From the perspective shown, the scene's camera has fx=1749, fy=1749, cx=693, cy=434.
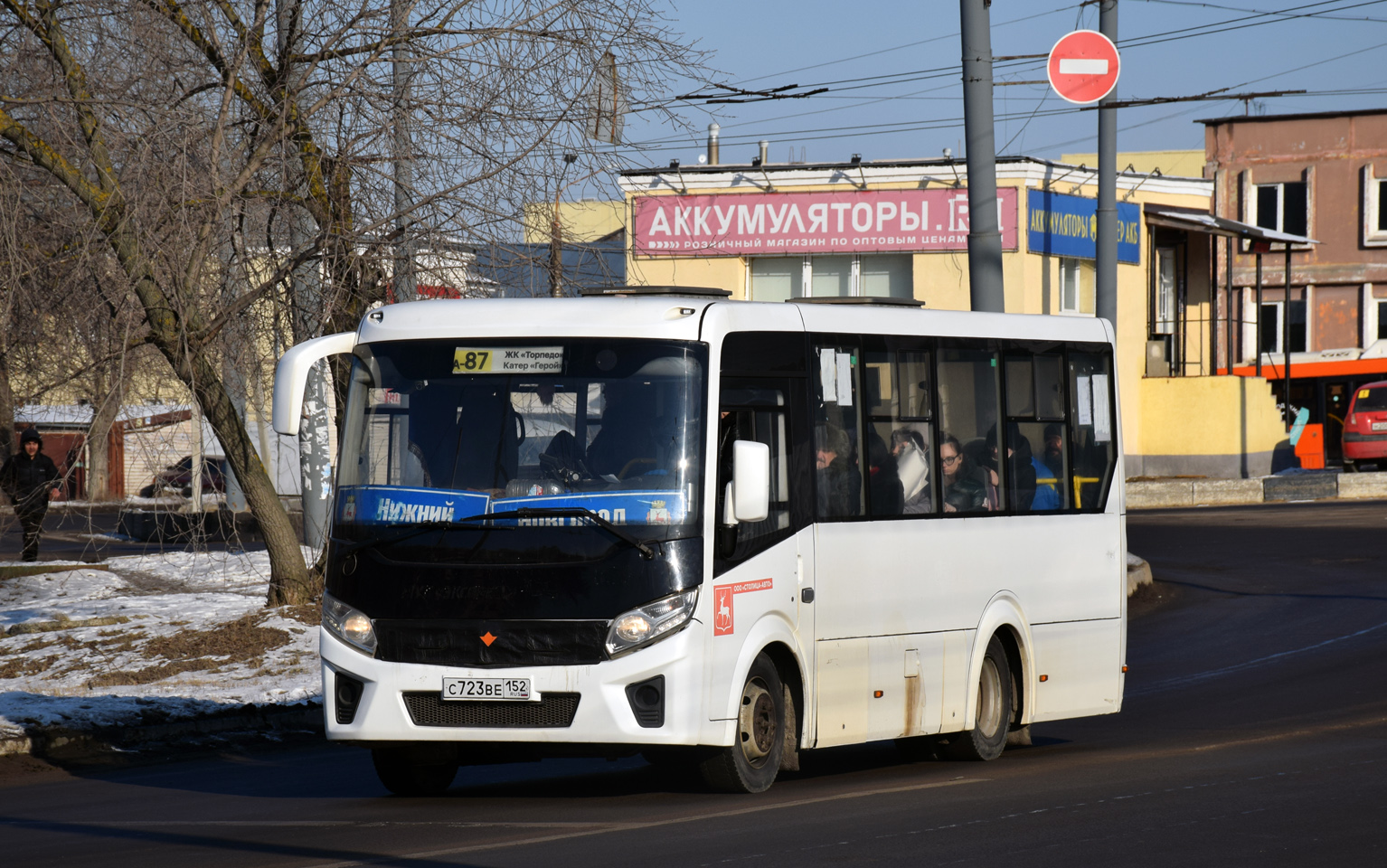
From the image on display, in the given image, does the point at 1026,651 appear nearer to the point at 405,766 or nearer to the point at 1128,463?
the point at 405,766

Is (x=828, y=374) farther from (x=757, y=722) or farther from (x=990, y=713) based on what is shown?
(x=990, y=713)

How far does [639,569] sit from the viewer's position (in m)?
8.03

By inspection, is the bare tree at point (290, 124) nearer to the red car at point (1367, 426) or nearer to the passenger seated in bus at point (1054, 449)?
the passenger seated in bus at point (1054, 449)

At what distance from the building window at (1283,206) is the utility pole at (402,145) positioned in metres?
43.0

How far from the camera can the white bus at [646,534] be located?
8.02 metres

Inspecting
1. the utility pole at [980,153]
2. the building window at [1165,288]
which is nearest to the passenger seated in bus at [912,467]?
the utility pole at [980,153]

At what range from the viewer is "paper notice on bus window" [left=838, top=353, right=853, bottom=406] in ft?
30.7

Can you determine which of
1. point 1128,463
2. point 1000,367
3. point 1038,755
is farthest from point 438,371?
point 1128,463

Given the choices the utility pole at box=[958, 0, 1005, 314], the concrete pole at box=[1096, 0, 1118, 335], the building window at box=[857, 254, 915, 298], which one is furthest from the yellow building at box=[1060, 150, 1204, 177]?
the utility pole at box=[958, 0, 1005, 314]

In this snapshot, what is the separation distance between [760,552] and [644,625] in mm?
848

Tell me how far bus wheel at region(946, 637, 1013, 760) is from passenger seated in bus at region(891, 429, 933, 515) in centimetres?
109

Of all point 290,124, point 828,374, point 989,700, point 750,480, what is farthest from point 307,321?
point 750,480

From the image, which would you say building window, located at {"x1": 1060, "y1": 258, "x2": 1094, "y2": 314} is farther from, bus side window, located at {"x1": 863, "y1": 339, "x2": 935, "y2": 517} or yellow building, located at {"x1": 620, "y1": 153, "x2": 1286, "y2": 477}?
bus side window, located at {"x1": 863, "y1": 339, "x2": 935, "y2": 517}

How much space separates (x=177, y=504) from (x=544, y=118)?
438 cm
